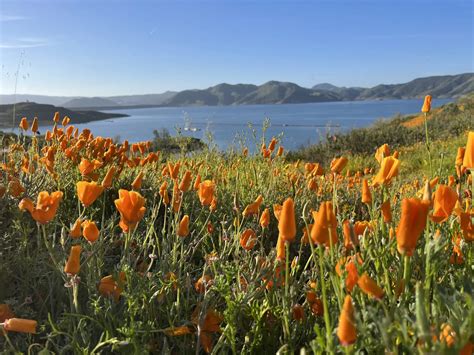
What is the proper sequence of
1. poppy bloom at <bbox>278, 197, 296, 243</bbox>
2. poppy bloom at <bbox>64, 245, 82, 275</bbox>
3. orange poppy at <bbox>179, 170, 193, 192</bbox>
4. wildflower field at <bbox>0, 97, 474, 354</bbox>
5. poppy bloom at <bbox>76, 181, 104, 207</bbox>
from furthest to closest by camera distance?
orange poppy at <bbox>179, 170, 193, 192</bbox>, poppy bloom at <bbox>76, 181, 104, 207</bbox>, poppy bloom at <bbox>64, 245, 82, 275</bbox>, poppy bloom at <bbox>278, 197, 296, 243</bbox>, wildflower field at <bbox>0, 97, 474, 354</bbox>

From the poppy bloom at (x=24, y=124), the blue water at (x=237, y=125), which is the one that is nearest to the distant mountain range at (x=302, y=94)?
the blue water at (x=237, y=125)

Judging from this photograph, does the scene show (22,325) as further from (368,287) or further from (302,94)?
(302,94)

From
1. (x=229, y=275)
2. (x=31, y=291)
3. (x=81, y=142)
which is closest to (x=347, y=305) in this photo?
(x=229, y=275)

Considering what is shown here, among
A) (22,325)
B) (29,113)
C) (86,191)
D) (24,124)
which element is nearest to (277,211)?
(86,191)

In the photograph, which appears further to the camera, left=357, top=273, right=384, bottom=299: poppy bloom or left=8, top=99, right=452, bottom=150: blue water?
left=8, top=99, right=452, bottom=150: blue water

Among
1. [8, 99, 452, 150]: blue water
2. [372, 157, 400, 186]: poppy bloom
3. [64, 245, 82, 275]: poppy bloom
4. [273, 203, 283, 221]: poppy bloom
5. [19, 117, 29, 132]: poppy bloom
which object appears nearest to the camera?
[64, 245, 82, 275]: poppy bloom

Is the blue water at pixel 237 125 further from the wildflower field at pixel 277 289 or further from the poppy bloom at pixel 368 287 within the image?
the poppy bloom at pixel 368 287

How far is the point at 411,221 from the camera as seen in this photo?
0.94m

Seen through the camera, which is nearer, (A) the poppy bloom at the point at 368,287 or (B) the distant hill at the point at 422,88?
(A) the poppy bloom at the point at 368,287

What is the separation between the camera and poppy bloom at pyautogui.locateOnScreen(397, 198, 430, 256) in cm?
93

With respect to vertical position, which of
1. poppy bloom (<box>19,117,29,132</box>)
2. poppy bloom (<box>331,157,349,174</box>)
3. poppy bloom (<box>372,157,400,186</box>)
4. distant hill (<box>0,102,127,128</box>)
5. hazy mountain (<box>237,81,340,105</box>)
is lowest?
poppy bloom (<box>331,157,349,174</box>)

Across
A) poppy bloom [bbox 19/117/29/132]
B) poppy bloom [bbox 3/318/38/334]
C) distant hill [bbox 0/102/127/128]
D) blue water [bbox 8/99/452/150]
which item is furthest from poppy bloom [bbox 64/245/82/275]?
distant hill [bbox 0/102/127/128]

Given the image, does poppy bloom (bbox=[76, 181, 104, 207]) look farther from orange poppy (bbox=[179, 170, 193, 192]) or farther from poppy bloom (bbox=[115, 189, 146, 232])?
orange poppy (bbox=[179, 170, 193, 192])

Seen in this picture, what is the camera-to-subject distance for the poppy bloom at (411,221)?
3.06 feet
